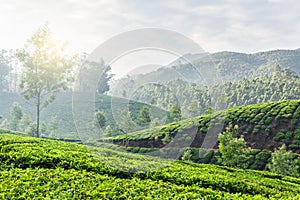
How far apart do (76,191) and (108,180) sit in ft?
3.93

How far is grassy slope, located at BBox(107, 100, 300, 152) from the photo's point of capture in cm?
2327

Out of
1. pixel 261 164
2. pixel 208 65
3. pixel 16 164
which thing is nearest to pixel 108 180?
pixel 16 164

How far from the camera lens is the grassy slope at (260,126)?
2327 centimetres

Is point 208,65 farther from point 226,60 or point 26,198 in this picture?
point 226,60

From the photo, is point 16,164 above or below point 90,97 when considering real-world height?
below

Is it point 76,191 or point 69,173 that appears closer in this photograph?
point 76,191

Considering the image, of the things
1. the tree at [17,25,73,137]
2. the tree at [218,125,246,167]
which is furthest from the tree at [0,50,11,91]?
the tree at [218,125,246,167]

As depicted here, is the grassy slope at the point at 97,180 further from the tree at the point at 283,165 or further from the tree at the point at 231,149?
the tree at the point at 231,149

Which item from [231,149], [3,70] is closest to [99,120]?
[231,149]

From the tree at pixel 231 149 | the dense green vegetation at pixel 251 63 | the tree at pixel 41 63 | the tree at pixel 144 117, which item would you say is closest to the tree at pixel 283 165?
the tree at pixel 231 149

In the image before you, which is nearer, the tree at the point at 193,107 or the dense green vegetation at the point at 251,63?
the tree at the point at 193,107

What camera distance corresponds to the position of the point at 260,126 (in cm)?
2512

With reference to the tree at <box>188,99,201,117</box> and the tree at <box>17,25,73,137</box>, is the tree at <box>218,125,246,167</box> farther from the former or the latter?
the tree at <box>17,25,73,137</box>

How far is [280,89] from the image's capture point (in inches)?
1960
